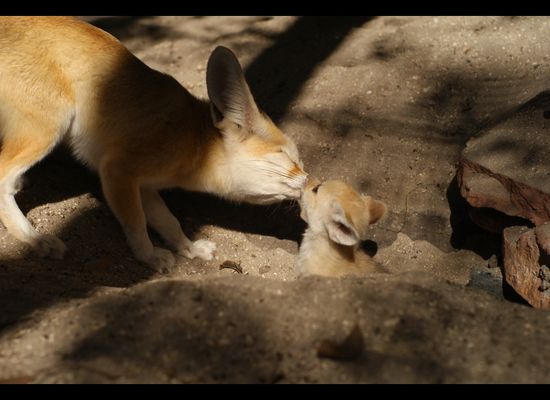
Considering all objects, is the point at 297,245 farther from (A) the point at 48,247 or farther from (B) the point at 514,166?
(A) the point at 48,247

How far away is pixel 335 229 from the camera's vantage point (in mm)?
4496

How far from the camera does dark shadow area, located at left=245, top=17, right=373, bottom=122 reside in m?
6.39

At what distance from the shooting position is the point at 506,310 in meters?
3.40

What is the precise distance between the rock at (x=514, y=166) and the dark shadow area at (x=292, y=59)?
1.85 metres

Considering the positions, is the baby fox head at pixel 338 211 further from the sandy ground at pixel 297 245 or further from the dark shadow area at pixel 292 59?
the dark shadow area at pixel 292 59

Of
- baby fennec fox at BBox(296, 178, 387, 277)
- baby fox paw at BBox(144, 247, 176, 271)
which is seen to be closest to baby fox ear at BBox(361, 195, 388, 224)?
baby fennec fox at BBox(296, 178, 387, 277)

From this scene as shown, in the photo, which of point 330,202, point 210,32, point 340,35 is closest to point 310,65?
point 340,35

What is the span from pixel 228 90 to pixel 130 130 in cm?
75

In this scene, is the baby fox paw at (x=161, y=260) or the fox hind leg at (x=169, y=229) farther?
the fox hind leg at (x=169, y=229)

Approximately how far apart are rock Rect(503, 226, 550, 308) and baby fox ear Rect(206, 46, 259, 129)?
1956 millimetres

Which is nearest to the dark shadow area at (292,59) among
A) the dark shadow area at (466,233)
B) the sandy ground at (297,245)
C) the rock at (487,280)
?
the sandy ground at (297,245)

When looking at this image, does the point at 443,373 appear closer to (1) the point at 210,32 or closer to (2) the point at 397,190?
(2) the point at 397,190

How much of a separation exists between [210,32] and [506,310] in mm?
4830

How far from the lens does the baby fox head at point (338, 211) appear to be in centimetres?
445
